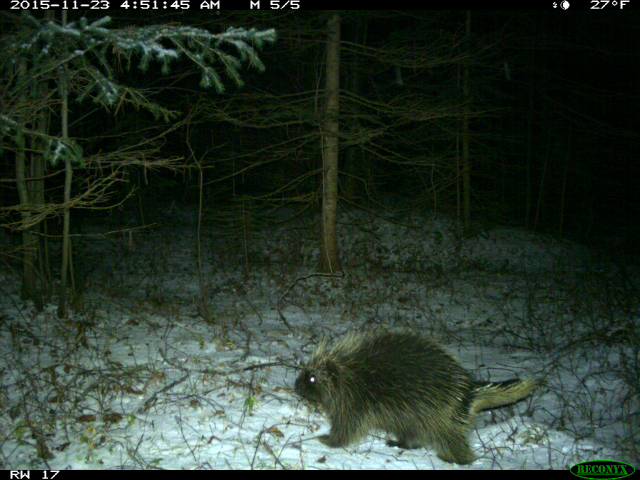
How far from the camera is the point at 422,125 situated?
13.6 metres

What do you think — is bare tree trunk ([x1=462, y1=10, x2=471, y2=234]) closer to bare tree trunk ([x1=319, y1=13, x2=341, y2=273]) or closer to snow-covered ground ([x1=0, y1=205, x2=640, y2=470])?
snow-covered ground ([x1=0, y1=205, x2=640, y2=470])

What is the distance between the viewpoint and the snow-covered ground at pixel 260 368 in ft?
13.9

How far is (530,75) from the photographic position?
72.7ft

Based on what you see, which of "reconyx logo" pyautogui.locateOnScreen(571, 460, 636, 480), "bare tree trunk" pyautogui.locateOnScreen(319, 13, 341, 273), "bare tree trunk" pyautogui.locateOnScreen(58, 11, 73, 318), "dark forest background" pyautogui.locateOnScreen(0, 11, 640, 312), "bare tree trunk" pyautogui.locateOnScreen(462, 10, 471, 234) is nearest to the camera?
"reconyx logo" pyautogui.locateOnScreen(571, 460, 636, 480)

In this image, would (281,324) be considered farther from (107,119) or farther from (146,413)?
(107,119)

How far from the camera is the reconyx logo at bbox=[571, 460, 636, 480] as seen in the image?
3923 mm

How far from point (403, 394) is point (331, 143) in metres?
8.09

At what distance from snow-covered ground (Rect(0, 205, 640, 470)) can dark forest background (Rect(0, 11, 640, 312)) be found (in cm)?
281

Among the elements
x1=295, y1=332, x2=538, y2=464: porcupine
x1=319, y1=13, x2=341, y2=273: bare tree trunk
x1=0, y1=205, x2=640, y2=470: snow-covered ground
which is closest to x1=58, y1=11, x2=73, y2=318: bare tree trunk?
x1=0, y1=205, x2=640, y2=470: snow-covered ground

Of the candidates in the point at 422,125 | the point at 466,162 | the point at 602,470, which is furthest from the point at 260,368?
the point at 466,162

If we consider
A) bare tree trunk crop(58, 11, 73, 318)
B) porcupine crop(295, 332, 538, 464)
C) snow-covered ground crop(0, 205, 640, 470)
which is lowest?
snow-covered ground crop(0, 205, 640, 470)

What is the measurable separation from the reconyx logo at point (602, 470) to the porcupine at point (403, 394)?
0.77 metres

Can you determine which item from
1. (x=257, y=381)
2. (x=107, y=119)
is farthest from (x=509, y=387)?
(x=107, y=119)

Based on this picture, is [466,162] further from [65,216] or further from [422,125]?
[65,216]
